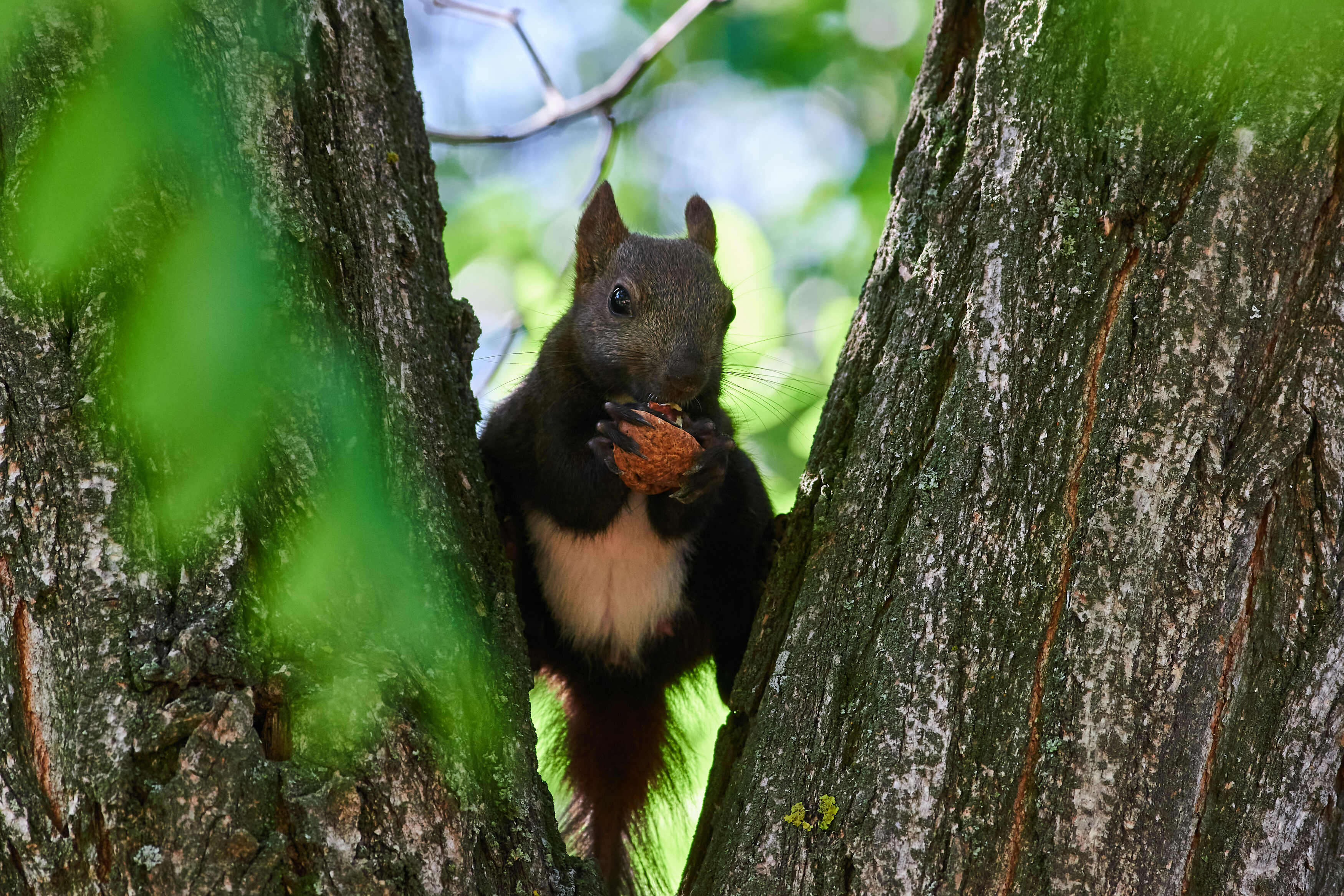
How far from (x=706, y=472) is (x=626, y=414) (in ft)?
0.73

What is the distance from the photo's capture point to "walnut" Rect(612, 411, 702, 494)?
8.23ft

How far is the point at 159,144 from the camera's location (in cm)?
157

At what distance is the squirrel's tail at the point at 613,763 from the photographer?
2.96 m

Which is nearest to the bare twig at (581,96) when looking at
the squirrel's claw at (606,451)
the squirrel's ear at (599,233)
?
the squirrel's ear at (599,233)

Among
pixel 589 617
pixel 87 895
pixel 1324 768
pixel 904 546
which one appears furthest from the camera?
pixel 589 617

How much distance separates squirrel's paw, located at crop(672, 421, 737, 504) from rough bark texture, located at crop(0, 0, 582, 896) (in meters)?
0.81

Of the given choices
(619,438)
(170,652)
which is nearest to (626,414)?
(619,438)

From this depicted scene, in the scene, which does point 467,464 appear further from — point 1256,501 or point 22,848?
point 1256,501

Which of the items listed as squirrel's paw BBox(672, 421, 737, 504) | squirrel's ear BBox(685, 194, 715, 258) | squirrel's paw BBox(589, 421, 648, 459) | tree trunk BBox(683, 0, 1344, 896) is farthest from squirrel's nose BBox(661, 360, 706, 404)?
tree trunk BBox(683, 0, 1344, 896)

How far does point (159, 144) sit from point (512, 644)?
938 mm

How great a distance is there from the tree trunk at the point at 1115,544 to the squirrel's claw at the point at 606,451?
78 cm

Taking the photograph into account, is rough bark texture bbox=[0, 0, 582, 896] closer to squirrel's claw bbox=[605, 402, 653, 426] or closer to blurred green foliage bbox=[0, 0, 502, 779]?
blurred green foliage bbox=[0, 0, 502, 779]

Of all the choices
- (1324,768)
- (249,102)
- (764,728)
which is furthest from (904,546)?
(249,102)

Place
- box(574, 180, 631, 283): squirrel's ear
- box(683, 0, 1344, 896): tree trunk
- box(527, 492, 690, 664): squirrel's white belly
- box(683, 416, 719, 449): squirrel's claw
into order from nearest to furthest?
box(683, 0, 1344, 896): tree trunk → box(683, 416, 719, 449): squirrel's claw → box(527, 492, 690, 664): squirrel's white belly → box(574, 180, 631, 283): squirrel's ear
